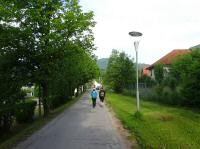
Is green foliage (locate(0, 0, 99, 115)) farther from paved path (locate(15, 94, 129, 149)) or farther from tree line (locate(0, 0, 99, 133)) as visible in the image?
paved path (locate(15, 94, 129, 149))

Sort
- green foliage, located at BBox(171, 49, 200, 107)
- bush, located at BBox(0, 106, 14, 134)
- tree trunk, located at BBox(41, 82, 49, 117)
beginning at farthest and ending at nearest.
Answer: tree trunk, located at BBox(41, 82, 49, 117) → green foliage, located at BBox(171, 49, 200, 107) → bush, located at BBox(0, 106, 14, 134)

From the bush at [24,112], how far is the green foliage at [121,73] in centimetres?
5407

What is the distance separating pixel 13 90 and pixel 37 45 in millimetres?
7329

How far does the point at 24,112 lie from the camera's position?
22875 mm

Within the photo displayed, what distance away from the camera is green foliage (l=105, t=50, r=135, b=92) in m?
79.5

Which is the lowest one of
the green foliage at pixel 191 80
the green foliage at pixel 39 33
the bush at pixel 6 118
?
the bush at pixel 6 118

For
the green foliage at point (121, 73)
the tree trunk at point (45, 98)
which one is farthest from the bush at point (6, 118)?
the green foliage at point (121, 73)

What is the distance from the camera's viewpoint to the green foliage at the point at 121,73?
261 feet

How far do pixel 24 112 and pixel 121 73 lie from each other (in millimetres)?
57921

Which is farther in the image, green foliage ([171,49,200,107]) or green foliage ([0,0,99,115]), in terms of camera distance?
green foliage ([171,49,200,107])

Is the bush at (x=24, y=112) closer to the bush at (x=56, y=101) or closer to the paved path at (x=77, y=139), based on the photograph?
the paved path at (x=77, y=139)

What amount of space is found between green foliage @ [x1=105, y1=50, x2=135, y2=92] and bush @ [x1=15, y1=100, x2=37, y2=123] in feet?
177

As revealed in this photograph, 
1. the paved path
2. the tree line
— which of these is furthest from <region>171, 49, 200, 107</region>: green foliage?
the paved path

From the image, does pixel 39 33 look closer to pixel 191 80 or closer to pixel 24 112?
pixel 24 112
